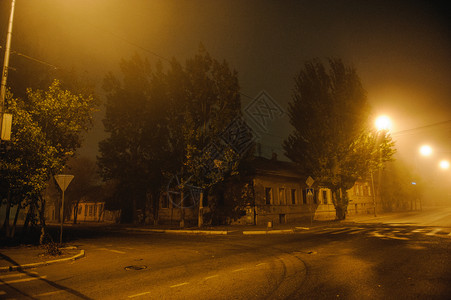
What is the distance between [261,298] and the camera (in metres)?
5.30

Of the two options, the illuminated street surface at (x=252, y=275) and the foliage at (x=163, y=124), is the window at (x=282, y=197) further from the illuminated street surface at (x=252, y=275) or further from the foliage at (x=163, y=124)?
the illuminated street surface at (x=252, y=275)

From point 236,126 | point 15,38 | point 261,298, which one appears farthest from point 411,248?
point 15,38

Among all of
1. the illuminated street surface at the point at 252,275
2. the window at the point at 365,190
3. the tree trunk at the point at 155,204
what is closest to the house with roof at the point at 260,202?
the tree trunk at the point at 155,204

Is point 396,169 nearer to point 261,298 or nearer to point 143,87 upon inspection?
point 143,87

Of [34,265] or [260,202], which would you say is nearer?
[34,265]

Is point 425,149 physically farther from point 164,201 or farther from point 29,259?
point 29,259

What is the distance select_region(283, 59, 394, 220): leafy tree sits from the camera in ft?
80.4

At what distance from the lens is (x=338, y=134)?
24.6m

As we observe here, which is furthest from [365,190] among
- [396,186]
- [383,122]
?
[383,122]

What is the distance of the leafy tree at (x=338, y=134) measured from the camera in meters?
24.5

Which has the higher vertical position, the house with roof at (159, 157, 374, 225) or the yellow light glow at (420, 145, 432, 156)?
the yellow light glow at (420, 145, 432, 156)

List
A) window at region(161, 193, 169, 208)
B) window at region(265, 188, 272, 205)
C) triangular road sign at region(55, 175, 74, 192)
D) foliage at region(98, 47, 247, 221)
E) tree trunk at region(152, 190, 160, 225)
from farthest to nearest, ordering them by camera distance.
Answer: window at region(161, 193, 169, 208)
tree trunk at region(152, 190, 160, 225)
window at region(265, 188, 272, 205)
foliage at region(98, 47, 247, 221)
triangular road sign at region(55, 175, 74, 192)

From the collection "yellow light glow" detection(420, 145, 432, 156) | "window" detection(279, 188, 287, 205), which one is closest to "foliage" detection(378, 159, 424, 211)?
"yellow light glow" detection(420, 145, 432, 156)

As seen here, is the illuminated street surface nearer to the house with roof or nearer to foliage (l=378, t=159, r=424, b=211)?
the house with roof
